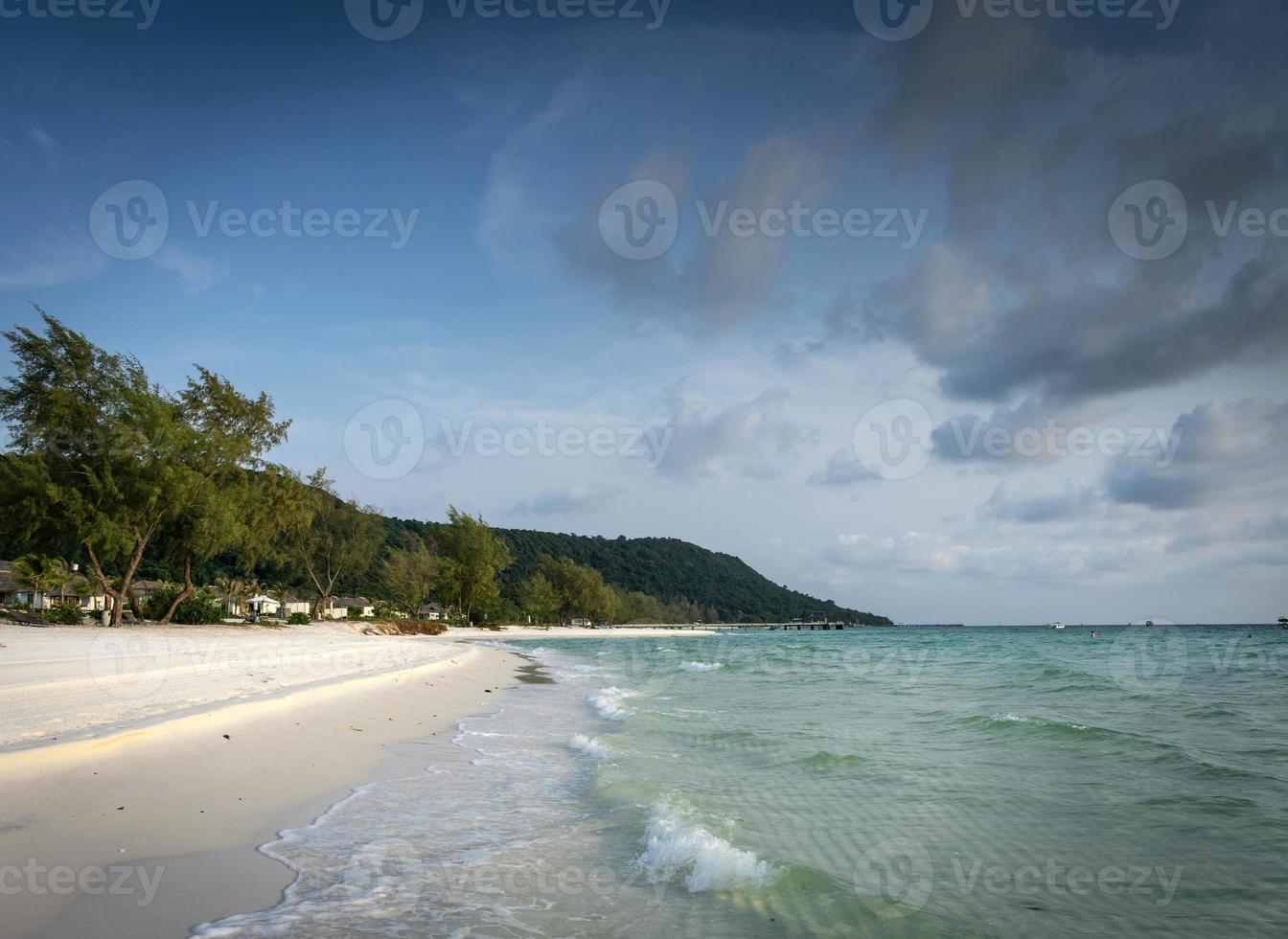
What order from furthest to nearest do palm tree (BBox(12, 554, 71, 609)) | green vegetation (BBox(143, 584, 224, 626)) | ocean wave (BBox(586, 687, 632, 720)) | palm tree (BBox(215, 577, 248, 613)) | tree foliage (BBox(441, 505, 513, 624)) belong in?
1. tree foliage (BBox(441, 505, 513, 624))
2. palm tree (BBox(215, 577, 248, 613))
3. green vegetation (BBox(143, 584, 224, 626))
4. palm tree (BBox(12, 554, 71, 609))
5. ocean wave (BBox(586, 687, 632, 720))

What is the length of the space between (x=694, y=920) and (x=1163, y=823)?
19.5 feet

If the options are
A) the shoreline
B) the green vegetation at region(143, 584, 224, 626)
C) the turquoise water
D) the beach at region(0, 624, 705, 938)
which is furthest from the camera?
the green vegetation at region(143, 584, 224, 626)

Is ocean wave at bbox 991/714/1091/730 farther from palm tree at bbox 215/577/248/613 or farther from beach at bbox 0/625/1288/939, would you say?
palm tree at bbox 215/577/248/613

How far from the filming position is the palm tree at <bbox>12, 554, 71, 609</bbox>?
38750 mm

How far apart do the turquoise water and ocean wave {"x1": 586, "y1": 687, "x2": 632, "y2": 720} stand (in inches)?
72.3

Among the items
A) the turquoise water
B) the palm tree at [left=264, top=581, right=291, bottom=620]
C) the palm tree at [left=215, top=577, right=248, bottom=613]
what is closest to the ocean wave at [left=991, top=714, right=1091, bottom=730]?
the turquoise water

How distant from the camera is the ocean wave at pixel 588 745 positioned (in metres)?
11.8

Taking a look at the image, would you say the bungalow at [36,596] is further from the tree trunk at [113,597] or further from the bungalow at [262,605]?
the tree trunk at [113,597]

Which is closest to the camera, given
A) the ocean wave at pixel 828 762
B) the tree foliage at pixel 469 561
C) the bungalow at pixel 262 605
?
the ocean wave at pixel 828 762

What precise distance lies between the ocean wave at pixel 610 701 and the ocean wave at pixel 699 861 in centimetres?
972

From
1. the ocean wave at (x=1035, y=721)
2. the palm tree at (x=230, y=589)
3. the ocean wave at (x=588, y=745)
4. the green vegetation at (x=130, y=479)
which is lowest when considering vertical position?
the ocean wave at (x=588, y=745)

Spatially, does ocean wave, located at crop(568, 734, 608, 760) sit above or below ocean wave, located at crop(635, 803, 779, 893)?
below

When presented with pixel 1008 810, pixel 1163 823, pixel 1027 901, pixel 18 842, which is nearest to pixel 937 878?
pixel 1027 901

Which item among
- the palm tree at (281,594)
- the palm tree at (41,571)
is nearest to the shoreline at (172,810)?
the palm tree at (41,571)
